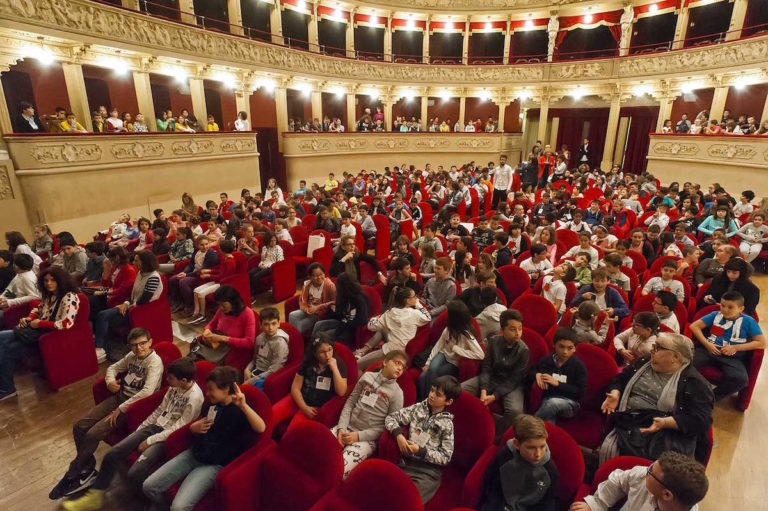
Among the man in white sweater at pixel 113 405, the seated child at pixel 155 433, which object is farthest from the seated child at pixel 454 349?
the man in white sweater at pixel 113 405

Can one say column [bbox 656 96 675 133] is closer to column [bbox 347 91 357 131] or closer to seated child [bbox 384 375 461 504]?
column [bbox 347 91 357 131]

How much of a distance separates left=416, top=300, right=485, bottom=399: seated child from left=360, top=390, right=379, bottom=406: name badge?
62 cm

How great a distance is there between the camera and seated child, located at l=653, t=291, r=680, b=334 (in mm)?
3263

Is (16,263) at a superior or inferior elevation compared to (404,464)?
superior

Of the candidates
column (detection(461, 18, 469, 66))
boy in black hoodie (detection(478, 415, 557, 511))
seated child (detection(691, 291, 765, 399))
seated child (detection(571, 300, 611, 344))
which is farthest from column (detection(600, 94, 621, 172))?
boy in black hoodie (detection(478, 415, 557, 511))

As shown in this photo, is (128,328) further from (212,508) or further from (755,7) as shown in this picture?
(755,7)

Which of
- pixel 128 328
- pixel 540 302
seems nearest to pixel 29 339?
pixel 128 328

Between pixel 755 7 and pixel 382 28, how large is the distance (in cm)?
1340

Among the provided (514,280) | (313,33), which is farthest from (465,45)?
(514,280)

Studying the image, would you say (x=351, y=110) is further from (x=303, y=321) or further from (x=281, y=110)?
(x=303, y=321)

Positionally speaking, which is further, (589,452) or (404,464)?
(589,452)

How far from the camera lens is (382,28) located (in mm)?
18375

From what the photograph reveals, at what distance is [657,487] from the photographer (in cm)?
168

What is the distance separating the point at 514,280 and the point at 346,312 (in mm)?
1915
